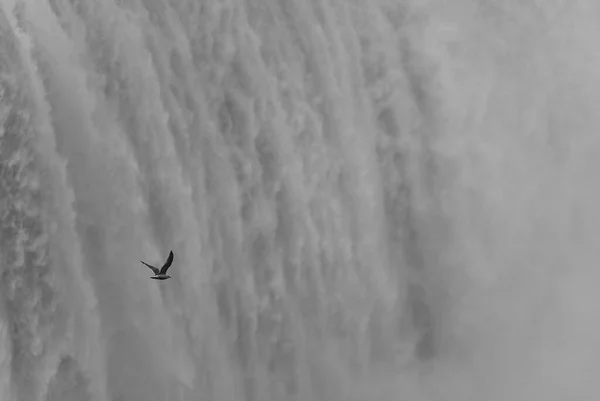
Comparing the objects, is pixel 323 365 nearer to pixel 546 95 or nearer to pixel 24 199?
pixel 24 199

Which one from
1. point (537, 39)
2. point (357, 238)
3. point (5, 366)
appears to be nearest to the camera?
point (5, 366)

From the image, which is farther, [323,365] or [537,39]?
[537,39]

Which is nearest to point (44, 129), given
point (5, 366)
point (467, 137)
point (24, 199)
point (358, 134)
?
point (24, 199)

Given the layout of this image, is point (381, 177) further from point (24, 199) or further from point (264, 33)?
point (24, 199)

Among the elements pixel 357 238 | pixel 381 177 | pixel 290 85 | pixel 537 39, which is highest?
pixel 537 39

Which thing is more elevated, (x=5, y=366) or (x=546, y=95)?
(x=546, y=95)

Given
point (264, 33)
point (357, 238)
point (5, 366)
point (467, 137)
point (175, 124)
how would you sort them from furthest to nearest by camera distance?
point (467, 137)
point (357, 238)
point (264, 33)
point (175, 124)
point (5, 366)

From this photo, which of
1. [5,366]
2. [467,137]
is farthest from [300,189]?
[5,366]
